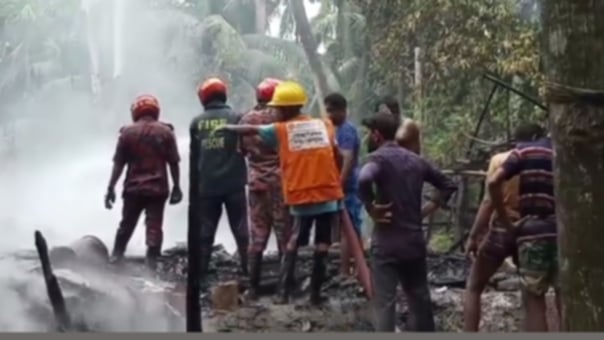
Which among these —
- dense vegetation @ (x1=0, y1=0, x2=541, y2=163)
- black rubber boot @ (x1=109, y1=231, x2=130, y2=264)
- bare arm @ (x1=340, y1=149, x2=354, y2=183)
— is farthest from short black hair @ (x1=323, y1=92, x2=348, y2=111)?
dense vegetation @ (x1=0, y1=0, x2=541, y2=163)

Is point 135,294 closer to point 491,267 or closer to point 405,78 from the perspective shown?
point 491,267

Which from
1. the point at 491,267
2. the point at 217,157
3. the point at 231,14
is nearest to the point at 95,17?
the point at 231,14

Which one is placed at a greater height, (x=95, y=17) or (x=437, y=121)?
(x=95, y=17)

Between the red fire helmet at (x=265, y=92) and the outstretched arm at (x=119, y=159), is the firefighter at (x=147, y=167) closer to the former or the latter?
the outstretched arm at (x=119, y=159)

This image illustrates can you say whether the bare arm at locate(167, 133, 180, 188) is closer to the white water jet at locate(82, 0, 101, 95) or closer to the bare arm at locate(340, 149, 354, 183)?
the bare arm at locate(340, 149, 354, 183)

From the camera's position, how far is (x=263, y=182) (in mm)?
5383

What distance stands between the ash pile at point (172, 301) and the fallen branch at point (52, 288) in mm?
17

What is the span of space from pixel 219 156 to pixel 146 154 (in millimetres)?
425

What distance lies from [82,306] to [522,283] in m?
1.94

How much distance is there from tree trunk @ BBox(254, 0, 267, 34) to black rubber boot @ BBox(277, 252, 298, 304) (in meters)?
15.5

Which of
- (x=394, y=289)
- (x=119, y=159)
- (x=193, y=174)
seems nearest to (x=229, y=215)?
(x=119, y=159)

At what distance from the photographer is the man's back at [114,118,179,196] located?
219 inches

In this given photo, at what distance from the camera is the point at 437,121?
9.93m

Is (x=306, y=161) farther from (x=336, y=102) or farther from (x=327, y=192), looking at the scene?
(x=336, y=102)
